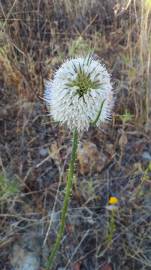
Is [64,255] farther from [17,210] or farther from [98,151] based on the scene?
[98,151]

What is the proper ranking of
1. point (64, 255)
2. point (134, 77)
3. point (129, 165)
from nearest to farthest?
point (64, 255) → point (129, 165) → point (134, 77)

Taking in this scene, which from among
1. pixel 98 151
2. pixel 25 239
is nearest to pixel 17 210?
pixel 25 239

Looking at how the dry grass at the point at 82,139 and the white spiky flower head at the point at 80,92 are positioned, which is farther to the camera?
the dry grass at the point at 82,139

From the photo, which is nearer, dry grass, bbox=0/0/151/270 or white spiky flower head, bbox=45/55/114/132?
white spiky flower head, bbox=45/55/114/132

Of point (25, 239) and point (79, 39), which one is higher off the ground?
point (79, 39)
